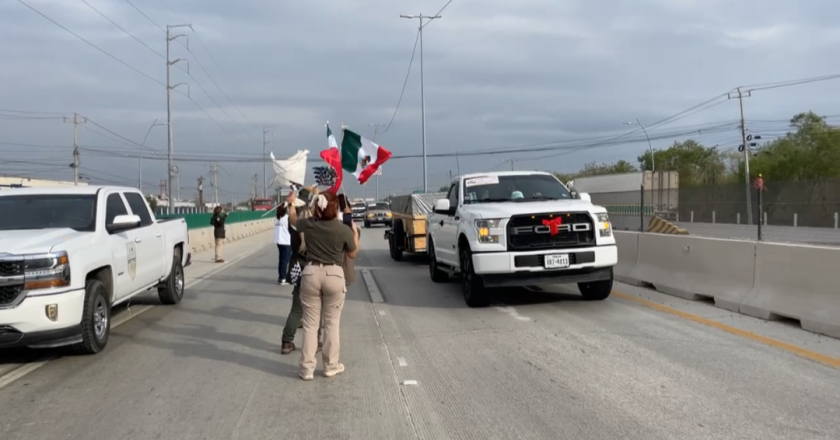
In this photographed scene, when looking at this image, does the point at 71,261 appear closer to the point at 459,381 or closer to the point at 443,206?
the point at 459,381

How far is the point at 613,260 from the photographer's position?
9.59 m

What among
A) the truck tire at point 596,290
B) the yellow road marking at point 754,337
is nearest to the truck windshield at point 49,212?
the truck tire at point 596,290

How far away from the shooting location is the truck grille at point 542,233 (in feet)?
30.8

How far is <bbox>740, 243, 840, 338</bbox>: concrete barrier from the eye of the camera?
7.59 meters

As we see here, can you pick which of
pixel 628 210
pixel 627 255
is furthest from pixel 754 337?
pixel 628 210

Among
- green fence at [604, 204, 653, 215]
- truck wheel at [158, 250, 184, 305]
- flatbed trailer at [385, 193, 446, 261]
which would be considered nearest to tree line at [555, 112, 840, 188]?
green fence at [604, 204, 653, 215]

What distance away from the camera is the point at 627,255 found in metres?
12.7

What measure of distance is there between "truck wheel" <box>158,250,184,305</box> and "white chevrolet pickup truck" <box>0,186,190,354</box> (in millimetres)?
655

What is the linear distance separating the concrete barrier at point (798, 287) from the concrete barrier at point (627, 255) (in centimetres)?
331

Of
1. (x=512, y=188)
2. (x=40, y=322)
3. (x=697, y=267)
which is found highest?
(x=512, y=188)

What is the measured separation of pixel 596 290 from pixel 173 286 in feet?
22.5

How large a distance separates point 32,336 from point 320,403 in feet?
10.3

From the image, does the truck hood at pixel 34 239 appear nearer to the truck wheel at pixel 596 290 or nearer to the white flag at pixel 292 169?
the white flag at pixel 292 169

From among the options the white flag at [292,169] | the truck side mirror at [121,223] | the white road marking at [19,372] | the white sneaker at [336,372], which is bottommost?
the white road marking at [19,372]
